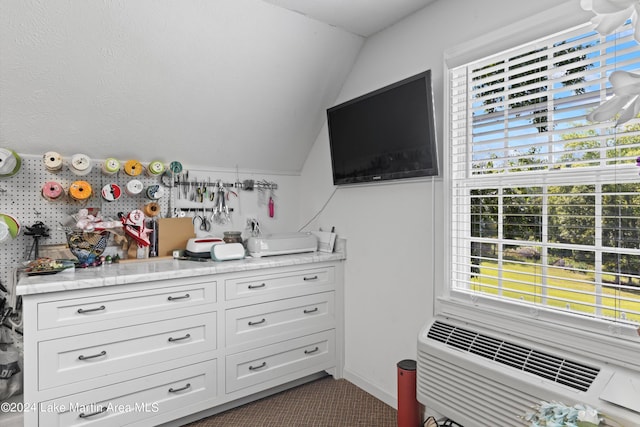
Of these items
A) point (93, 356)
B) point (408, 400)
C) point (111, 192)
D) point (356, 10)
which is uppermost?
point (356, 10)

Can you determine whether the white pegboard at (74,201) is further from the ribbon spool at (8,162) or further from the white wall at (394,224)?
the white wall at (394,224)

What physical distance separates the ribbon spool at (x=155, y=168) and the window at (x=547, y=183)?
1888 millimetres

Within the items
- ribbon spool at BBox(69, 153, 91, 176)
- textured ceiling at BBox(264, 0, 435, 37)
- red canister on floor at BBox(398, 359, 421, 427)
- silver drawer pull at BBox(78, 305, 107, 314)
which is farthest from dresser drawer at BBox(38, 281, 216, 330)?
textured ceiling at BBox(264, 0, 435, 37)

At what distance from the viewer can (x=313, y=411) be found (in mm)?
2402

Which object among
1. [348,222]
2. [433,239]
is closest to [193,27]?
[348,222]

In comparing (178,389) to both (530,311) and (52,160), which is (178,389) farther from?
(530,311)

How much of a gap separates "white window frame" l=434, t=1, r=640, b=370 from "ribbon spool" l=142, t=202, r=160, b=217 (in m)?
1.90

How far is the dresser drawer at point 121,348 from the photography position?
5.95 feet

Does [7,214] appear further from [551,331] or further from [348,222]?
[551,331]

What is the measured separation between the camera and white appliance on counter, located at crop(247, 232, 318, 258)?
8.71 feet

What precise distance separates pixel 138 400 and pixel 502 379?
1836mm

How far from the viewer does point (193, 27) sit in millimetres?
2143

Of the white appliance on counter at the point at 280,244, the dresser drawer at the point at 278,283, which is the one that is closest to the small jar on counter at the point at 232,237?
the white appliance on counter at the point at 280,244

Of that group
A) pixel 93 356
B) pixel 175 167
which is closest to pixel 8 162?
pixel 175 167
